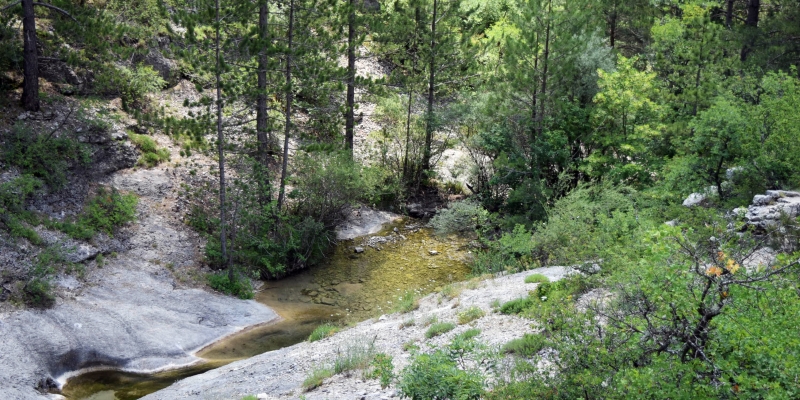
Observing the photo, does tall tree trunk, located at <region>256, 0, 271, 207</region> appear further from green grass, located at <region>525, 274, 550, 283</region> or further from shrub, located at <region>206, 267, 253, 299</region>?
green grass, located at <region>525, 274, 550, 283</region>

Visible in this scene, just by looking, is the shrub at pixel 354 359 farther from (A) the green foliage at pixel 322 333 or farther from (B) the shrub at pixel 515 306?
(B) the shrub at pixel 515 306

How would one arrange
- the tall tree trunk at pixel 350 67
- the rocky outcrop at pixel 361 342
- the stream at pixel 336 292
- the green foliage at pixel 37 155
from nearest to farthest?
the rocky outcrop at pixel 361 342 → the stream at pixel 336 292 → the green foliage at pixel 37 155 → the tall tree trunk at pixel 350 67

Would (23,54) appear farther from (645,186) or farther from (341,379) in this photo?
(645,186)

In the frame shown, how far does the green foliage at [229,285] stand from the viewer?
16.5 m

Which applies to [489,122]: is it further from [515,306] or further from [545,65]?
[515,306]

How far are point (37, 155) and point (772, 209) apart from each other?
17.5 meters

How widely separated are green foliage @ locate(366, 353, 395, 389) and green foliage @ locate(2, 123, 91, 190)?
11.6m

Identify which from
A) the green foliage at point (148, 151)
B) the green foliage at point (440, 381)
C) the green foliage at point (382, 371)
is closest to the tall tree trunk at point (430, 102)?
the green foliage at point (148, 151)

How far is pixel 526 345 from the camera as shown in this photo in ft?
30.7

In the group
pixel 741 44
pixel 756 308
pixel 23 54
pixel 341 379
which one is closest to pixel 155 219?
pixel 23 54

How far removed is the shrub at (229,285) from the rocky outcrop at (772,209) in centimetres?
1205

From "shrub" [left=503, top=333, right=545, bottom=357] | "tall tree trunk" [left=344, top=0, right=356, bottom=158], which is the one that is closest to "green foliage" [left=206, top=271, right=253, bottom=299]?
"tall tree trunk" [left=344, top=0, right=356, bottom=158]

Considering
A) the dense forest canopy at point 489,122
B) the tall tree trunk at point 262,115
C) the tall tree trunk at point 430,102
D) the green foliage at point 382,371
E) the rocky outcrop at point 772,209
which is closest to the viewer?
the green foliage at point 382,371

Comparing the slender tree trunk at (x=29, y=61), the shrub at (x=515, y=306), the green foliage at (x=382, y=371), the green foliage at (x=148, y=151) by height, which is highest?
the slender tree trunk at (x=29, y=61)
